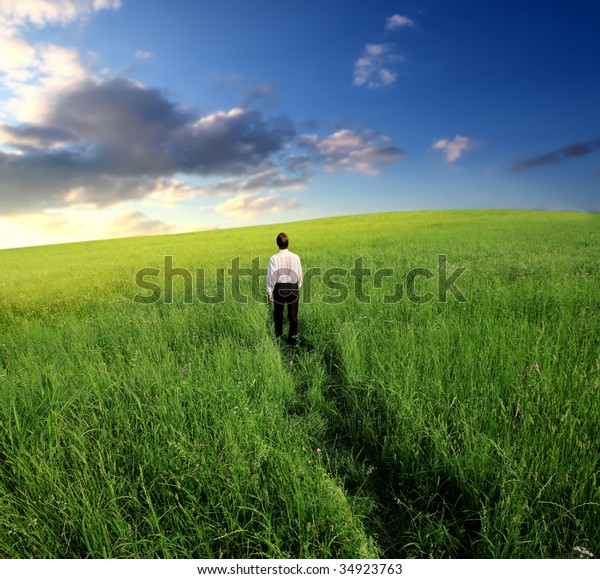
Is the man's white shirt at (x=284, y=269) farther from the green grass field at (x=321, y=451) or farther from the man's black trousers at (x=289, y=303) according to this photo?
the green grass field at (x=321, y=451)

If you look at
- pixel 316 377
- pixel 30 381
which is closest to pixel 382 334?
pixel 316 377

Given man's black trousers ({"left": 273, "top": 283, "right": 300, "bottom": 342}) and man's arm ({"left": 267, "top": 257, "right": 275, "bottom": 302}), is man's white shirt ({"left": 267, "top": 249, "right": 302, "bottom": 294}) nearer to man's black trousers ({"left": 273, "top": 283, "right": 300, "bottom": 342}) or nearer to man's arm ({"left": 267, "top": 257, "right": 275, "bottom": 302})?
man's arm ({"left": 267, "top": 257, "right": 275, "bottom": 302})

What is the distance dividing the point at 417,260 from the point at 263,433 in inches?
465

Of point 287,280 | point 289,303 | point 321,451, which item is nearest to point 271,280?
point 287,280

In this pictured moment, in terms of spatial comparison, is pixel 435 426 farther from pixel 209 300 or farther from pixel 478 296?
pixel 209 300

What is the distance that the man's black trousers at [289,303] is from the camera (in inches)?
240

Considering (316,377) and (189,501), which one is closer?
(189,501)

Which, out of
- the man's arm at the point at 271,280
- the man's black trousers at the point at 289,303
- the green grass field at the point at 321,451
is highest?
the man's arm at the point at 271,280

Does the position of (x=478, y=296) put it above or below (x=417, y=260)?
below

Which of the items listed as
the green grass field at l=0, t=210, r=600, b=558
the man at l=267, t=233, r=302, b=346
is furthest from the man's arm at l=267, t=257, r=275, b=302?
the green grass field at l=0, t=210, r=600, b=558

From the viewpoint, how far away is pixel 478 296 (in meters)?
7.00

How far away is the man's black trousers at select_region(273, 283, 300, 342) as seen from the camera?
609 cm

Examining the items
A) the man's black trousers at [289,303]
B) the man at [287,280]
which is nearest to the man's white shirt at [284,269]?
the man at [287,280]

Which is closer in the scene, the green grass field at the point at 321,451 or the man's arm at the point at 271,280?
the green grass field at the point at 321,451
